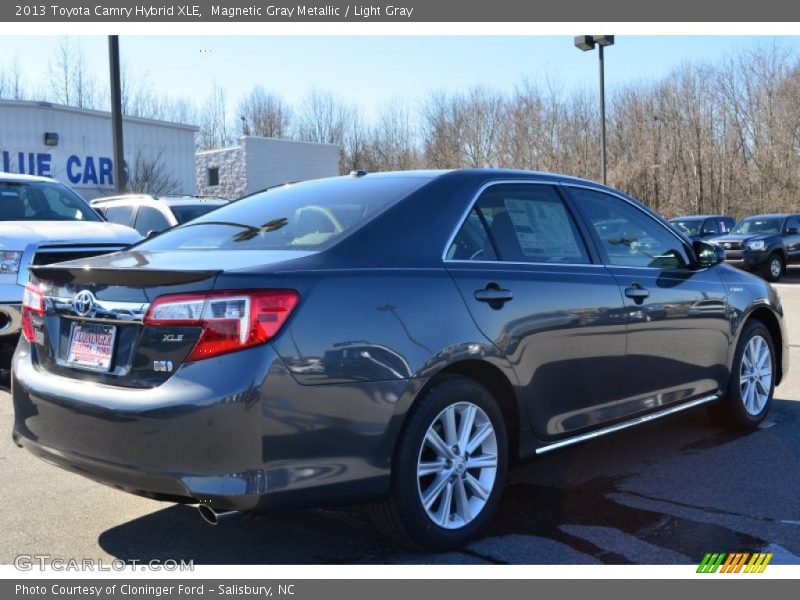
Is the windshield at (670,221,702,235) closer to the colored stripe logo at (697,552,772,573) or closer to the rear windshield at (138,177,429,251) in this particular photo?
the rear windshield at (138,177,429,251)

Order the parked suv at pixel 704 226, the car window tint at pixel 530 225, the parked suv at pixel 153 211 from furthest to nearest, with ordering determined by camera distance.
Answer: the parked suv at pixel 704 226 < the parked suv at pixel 153 211 < the car window tint at pixel 530 225

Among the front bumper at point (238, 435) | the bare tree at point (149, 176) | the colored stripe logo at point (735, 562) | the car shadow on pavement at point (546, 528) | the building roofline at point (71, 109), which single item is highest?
the building roofline at point (71, 109)

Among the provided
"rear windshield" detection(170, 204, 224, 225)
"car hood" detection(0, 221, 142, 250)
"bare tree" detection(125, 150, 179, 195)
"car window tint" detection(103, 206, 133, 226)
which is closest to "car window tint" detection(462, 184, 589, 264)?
"car hood" detection(0, 221, 142, 250)

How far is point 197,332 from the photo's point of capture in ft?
10.4

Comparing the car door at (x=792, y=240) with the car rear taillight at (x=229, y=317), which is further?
the car door at (x=792, y=240)

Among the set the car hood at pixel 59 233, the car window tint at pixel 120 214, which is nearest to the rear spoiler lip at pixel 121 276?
the car hood at pixel 59 233

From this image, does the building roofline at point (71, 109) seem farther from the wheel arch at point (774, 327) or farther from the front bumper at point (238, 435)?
the front bumper at point (238, 435)

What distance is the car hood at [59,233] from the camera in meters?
7.14

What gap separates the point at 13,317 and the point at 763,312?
5558 mm

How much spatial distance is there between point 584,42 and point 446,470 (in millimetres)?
20406

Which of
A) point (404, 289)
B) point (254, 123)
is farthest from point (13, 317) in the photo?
point (254, 123)

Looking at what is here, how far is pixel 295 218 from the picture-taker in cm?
411

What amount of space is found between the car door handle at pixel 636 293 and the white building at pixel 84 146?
19844 millimetres
